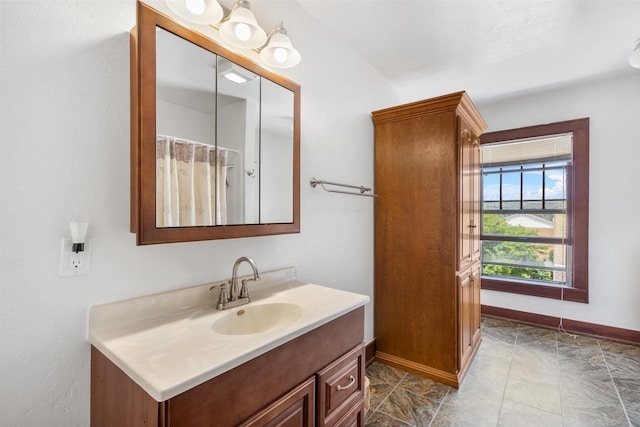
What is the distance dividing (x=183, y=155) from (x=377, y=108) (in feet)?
6.16

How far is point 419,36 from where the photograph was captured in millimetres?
2092

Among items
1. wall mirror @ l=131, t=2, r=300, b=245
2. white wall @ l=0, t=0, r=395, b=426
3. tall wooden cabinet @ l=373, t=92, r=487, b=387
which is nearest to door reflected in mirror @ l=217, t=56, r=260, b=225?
wall mirror @ l=131, t=2, r=300, b=245

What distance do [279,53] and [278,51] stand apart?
0.03 feet

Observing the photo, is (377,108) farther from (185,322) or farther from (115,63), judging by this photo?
(185,322)

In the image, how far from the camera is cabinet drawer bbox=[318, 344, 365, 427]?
1.15 metres

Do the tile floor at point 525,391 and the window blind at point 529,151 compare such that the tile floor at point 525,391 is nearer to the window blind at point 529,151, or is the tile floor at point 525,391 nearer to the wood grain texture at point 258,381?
the wood grain texture at point 258,381

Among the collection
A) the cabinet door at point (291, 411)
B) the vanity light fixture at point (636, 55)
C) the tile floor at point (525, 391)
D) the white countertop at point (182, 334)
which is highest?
the vanity light fixture at point (636, 55)

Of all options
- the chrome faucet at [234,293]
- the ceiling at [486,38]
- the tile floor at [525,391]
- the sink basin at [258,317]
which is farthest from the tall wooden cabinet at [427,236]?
the chrome faucet at [234,293]

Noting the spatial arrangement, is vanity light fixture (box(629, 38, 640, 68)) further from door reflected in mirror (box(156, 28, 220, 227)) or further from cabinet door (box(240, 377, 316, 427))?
cabinet door (box(240, 377, 316, 427))

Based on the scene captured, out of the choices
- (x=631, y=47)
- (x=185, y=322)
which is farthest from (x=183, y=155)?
(x=631, y=47)

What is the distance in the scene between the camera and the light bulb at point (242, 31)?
1283 millimetres

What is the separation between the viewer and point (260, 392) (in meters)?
0.91

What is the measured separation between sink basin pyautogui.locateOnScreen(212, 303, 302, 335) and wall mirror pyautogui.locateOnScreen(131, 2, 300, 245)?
0.32 meters

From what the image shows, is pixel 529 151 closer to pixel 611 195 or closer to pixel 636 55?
pixel 611 195
